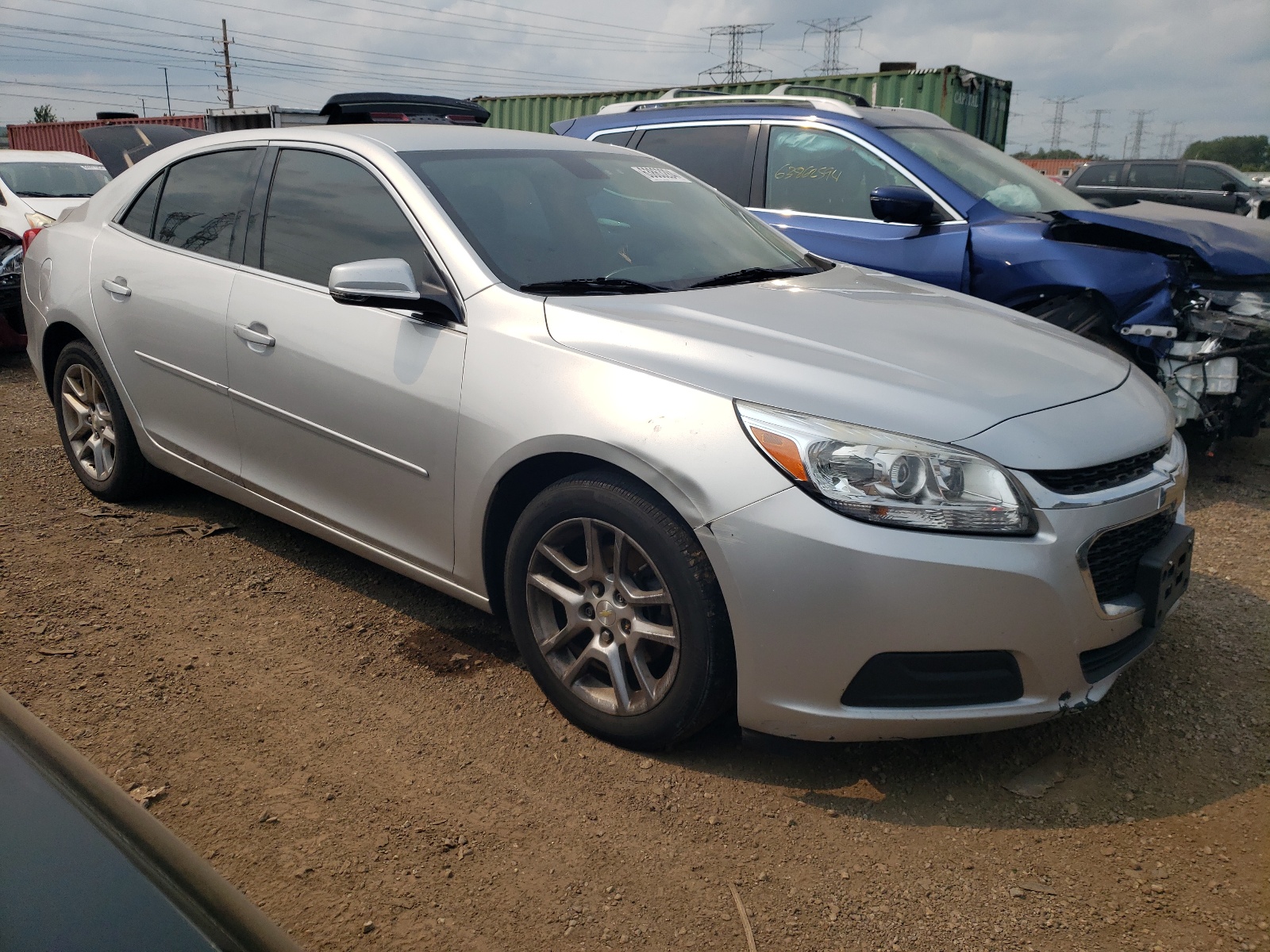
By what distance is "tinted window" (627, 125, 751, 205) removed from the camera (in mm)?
6160

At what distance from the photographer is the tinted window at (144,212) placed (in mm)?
4199

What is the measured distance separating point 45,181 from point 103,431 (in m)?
8.59

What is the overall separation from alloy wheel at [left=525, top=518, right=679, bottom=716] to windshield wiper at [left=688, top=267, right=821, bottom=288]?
1.00m

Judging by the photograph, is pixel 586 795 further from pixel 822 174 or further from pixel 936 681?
pixel 822 174

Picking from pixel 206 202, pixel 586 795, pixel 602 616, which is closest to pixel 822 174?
pixel 206 202

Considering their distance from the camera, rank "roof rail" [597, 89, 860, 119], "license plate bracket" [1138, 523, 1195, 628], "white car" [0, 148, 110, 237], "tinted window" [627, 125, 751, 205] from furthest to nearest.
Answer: "white car" [0, 148, 110, 237] < "tinted window" [627, 125, 751, 205] < "roof rail" [597, 89, 860, 119] < "license plate bracket" [1138, 523, 1195, 628]

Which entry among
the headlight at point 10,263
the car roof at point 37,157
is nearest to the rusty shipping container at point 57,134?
the car roof at point 37,157

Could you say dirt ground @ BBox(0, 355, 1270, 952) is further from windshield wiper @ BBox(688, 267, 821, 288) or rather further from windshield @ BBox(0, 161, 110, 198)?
windshield @ BBox(0, 161, 110, 198)

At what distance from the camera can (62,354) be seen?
180 inches

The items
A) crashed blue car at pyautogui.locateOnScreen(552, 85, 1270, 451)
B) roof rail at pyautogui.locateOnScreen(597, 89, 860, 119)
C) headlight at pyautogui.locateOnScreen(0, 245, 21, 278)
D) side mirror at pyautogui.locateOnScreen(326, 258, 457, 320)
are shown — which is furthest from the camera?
headlight at pyautogui.locateOnScreen(0, 245, 21, 278)

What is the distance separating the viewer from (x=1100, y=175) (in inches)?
665

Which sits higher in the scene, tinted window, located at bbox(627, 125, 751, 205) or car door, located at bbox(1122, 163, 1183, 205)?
car door, located at bbox(1122, 163, 1183, 205)

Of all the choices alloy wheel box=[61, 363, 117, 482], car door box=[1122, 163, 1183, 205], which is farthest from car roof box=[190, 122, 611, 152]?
car door box=[1122, 163, 1183, 205]

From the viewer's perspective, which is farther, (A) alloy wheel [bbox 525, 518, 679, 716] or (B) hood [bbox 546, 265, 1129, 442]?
(A) alloy wheel [bbox 525, 518, 679, 716]
